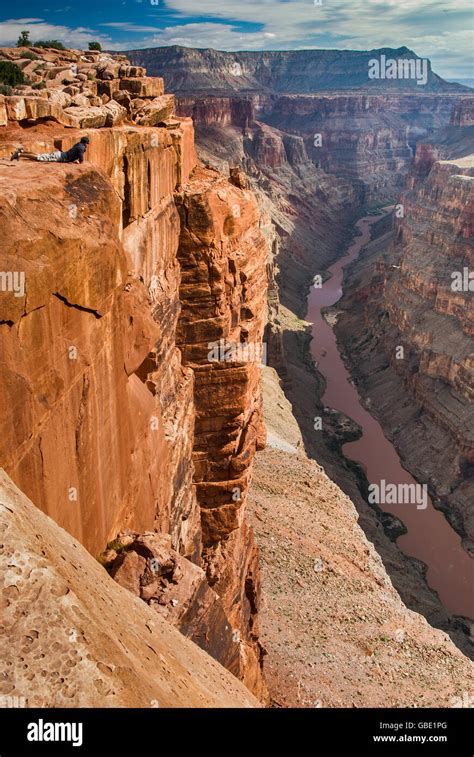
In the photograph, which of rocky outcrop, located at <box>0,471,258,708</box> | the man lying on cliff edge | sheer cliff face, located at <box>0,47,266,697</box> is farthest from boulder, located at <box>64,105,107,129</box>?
rocky outcrop, located at <box>0,471,258,708</box>

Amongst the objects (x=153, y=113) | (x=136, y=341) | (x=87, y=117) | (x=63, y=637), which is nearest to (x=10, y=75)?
(x=153, y=113)

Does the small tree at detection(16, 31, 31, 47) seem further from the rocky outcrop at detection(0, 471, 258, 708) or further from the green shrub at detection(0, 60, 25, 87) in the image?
the rocky outcrop at detection(0, 471, 258, 708)

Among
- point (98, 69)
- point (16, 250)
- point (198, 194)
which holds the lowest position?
point (198, 194)

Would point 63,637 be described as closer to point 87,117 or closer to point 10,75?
point 87,117

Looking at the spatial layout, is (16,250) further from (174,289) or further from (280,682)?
(280,682)

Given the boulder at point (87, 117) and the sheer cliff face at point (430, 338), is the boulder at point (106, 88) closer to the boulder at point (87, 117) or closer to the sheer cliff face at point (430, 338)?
the boulder at point (87, 117)
